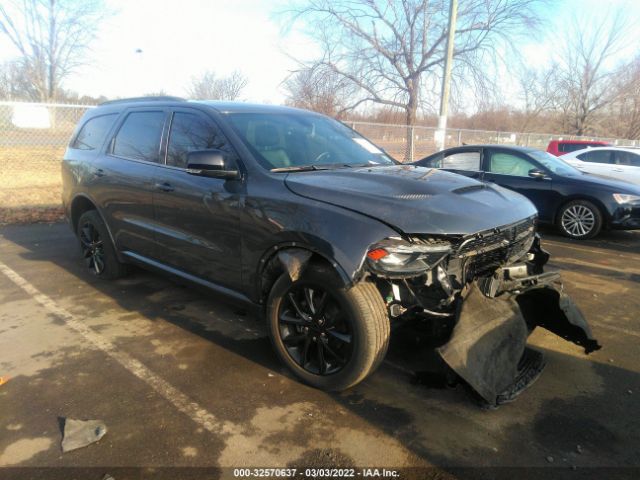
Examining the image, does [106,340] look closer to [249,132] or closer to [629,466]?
[249,132]

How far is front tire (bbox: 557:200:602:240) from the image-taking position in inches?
294

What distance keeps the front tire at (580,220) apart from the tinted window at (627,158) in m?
6.08

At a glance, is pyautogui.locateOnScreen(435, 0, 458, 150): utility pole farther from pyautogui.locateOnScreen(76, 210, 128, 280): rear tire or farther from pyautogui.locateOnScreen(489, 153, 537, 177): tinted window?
pyautogui.locateOnScreen(76, 210, 128, 280): rear tire

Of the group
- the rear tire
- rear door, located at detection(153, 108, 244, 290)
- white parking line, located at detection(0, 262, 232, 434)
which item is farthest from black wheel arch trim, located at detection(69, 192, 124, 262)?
rear door, located at detection(153, 108, 244, 290)

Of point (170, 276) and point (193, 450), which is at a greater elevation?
point (170, 276)

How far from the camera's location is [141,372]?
3279mm

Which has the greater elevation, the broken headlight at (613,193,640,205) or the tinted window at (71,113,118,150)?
the tinted window at (71,113,118,150)

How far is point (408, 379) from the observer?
3227 mm

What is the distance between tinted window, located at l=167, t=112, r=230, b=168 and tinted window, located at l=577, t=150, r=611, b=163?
12.2m

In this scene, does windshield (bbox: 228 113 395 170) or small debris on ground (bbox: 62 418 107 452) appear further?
windshield (bbox: 228 113 395 170)

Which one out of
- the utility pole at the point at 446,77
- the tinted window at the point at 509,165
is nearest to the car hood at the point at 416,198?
the tinted window at the point at 509,165

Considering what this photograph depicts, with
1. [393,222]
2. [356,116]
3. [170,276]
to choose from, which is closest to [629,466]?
[393,222]

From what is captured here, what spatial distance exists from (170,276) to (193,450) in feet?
6.27

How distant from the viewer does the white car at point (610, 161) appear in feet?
38.6
